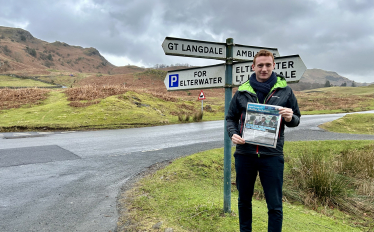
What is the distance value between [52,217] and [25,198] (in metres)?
1.13

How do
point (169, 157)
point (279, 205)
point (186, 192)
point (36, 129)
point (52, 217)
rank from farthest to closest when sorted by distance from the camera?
1. point (36, 129)
2. point (169, 157)
3. point (186, 192)
4. point (52, 217)
5. point (279, 205)

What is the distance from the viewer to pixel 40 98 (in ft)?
70.3

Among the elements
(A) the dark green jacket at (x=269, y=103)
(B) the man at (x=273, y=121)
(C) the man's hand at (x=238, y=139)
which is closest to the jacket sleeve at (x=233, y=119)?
(A) the dark green jacket at (x=269, y=103)

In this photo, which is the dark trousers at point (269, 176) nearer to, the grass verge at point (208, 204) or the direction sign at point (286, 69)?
the grass verge at point (208, 204)

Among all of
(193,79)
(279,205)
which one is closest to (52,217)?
(193,79)

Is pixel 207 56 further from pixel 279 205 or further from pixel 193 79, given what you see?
pixel 279 205

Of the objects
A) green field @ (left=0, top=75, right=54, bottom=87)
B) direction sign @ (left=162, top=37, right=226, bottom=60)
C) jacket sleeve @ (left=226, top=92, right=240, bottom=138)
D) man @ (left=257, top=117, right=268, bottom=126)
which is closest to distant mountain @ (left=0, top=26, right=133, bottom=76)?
green field @ (left=0, top=75, right=54, bottom=87)

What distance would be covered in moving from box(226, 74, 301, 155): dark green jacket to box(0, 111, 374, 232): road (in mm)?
2015

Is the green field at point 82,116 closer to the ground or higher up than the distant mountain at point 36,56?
closer to the ground

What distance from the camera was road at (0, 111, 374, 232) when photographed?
11.5 ft

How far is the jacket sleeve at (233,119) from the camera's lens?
2.62 meters

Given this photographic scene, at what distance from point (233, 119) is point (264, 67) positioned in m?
0.63

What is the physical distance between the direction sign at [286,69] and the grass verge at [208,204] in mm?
1808

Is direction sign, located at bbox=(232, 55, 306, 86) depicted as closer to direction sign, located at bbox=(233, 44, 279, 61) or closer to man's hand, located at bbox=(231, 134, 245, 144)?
direction sign, located at bbox=(233, 44, 279, 61)
